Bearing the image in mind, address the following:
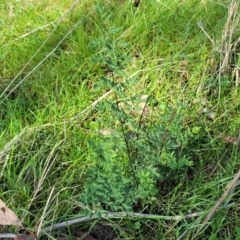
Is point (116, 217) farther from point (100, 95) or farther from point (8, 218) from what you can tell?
point (100, 95)

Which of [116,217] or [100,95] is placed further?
[100,95]

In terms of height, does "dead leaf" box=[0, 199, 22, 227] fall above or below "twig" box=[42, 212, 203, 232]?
above

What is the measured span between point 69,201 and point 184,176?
370 millimetres

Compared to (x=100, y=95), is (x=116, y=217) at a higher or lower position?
lower

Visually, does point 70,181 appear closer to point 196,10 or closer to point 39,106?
point 39,106

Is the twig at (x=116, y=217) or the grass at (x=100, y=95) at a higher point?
the grass at (x=100, y=95)

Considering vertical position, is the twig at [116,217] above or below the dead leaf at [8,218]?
below

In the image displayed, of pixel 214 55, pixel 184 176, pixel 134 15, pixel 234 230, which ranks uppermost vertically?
pixel 134 15


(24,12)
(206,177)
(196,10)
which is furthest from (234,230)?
(24,12)

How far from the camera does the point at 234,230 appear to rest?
5.36 feet

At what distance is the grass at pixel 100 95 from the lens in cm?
168

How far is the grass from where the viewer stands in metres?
1.68

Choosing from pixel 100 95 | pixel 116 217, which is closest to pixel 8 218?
pixel 116 217

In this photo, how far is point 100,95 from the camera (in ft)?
6.68
